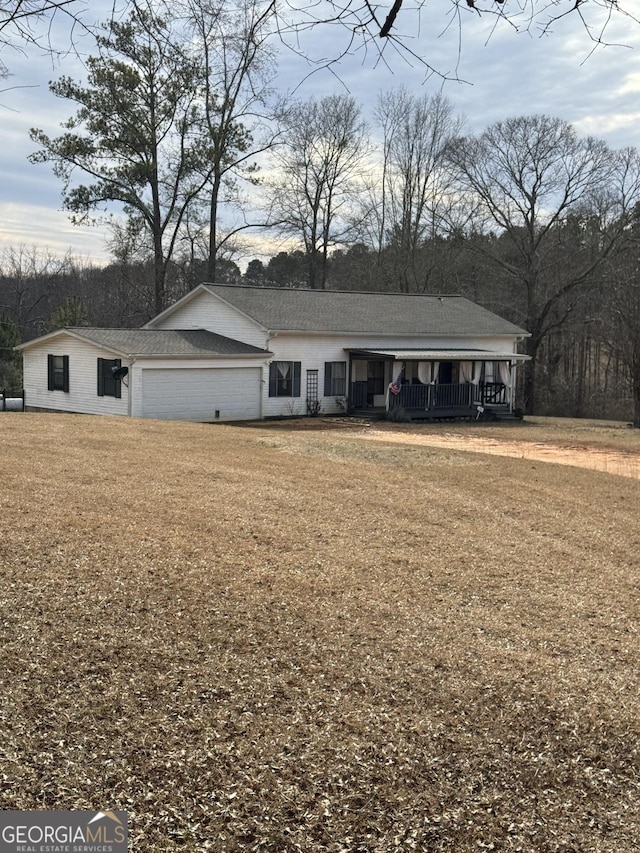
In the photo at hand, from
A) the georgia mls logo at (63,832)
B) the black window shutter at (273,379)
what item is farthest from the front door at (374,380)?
the georgia mls logo at (63,832)

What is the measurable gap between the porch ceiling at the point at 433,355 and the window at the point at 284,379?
234 centimetres

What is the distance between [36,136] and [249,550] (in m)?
28.3

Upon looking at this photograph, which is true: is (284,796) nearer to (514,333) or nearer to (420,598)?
(420,598)

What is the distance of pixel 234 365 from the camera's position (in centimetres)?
2603

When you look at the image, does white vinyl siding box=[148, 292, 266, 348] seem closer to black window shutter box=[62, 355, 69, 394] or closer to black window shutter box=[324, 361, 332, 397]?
black window shutter box=[324, 361, 332, 397]

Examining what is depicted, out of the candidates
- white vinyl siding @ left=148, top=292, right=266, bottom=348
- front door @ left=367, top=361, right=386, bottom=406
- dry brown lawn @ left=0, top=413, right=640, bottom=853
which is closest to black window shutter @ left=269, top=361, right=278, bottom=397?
white vinyl siding @ left=148, top=292, right=266, bottom=348

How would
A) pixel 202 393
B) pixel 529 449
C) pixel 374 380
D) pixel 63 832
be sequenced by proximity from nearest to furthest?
pixel 63 832 → pixel 529 449 → pixel 202 393 → pixel 374 380

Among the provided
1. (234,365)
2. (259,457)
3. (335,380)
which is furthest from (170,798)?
(335,380)

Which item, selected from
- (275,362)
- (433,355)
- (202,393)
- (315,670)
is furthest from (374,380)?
(315,670)

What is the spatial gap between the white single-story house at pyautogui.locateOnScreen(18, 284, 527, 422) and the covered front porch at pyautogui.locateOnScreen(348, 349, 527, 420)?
4cm

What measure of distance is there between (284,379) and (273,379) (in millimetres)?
446

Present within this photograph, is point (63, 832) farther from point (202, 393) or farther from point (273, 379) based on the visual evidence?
point (273, 379)

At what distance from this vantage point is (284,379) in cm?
2752

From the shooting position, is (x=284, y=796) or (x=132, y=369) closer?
(x=284, y=796)
